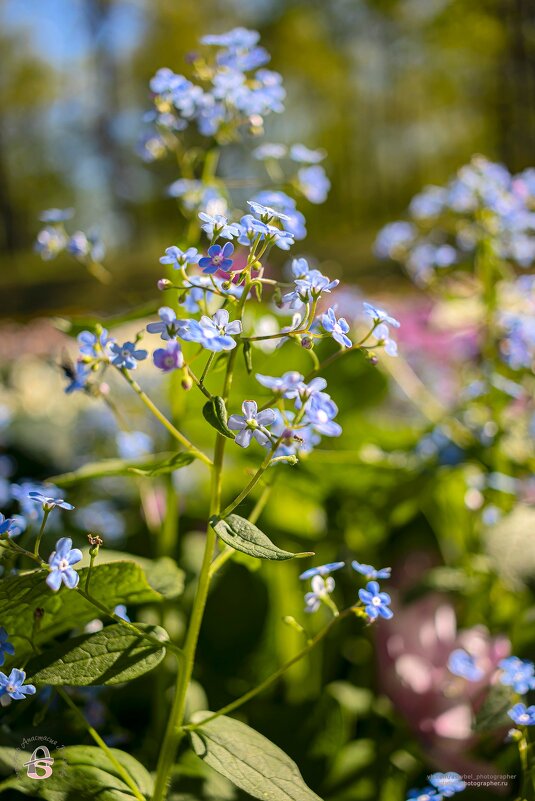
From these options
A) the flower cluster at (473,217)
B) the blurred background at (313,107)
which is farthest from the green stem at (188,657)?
the blurred background at (313,107)

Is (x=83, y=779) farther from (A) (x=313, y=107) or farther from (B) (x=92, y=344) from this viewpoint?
(A) (x=313, y=107)

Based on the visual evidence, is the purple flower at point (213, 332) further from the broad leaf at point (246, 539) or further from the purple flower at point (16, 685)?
the purple flower at point (16, 685)

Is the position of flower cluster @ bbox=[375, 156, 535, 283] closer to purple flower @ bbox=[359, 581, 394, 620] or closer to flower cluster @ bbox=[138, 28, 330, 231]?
flower cluster @ bbox=[138, 28, 330, 231]

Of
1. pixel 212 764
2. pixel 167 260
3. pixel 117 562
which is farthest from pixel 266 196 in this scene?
pixel 212 764

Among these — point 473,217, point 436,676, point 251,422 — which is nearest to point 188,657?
point 251,422

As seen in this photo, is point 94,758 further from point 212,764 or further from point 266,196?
point 266,196
